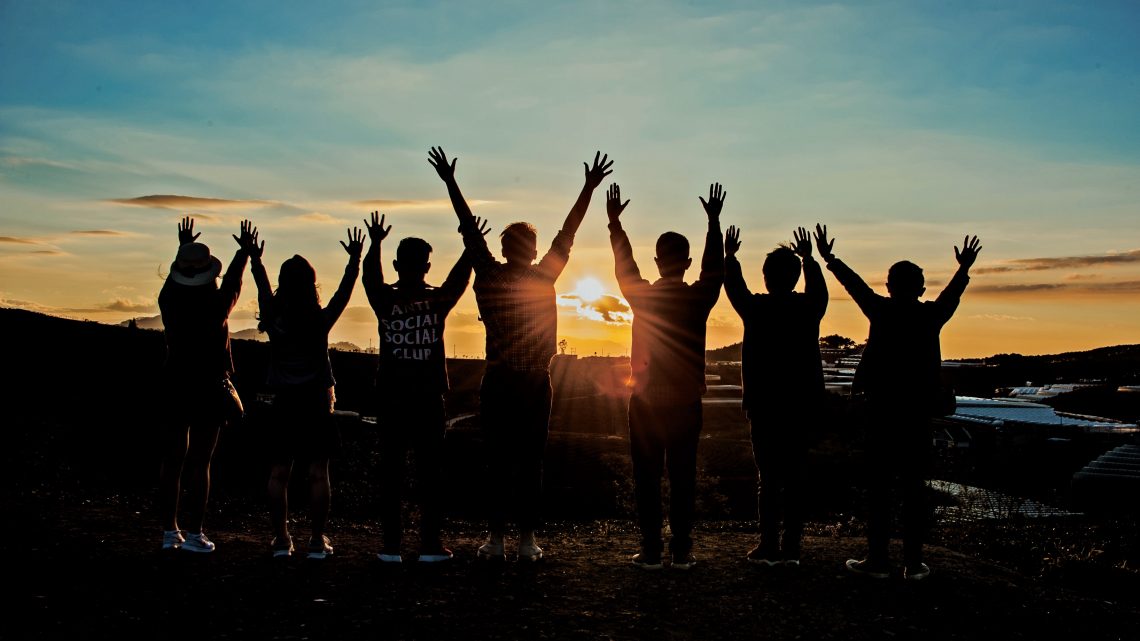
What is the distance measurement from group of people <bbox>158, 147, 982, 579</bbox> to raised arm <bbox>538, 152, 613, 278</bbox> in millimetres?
11

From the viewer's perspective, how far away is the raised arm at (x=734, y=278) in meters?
6.60

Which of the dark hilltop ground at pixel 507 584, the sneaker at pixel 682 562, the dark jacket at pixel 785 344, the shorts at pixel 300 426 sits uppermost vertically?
the dark jacket at pixel 785 344

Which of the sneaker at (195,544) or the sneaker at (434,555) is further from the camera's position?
the sneaker at (195,544)

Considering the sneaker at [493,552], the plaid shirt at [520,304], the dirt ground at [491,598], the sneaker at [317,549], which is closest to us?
the dirt ground at [491,598]

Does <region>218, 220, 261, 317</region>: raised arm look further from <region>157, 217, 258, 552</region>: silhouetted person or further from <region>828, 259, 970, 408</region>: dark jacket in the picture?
<region>828, 259, 970, 408</region>: dark jacket

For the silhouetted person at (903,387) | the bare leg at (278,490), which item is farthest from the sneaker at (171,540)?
the silhouetted person at (903,387)

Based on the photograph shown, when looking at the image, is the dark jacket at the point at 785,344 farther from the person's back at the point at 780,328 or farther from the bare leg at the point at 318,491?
the bare leg at the point at 318,491

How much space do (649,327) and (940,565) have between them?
10.5ft

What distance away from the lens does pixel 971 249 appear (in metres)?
6.55

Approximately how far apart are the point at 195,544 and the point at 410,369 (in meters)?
2.15

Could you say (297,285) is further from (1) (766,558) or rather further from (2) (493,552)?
(1) (766,558)

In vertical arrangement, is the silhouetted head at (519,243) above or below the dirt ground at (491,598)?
above

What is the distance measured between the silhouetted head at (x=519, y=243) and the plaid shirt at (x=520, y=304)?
65 mm

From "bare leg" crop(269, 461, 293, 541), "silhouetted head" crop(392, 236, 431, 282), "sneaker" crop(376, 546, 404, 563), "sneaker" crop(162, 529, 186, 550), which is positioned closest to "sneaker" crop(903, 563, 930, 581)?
"sneaker" crop(376, 546, 404, 563)
